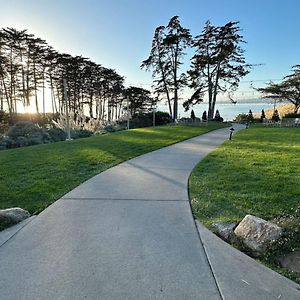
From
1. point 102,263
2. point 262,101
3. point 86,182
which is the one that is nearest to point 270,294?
point 102,263

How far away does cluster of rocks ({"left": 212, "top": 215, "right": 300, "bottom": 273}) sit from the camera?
2.50m

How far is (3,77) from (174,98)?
Answer: 17864 millimetres

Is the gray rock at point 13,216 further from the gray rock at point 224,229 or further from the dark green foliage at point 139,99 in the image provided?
the dark green foliage at point 139,99

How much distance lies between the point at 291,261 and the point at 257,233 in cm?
40

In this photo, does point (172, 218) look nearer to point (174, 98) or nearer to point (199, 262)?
point (199, 262)

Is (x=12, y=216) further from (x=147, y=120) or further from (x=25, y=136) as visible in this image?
(x=147, y=120)

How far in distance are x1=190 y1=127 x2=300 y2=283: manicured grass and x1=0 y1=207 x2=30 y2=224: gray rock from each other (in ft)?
6.96

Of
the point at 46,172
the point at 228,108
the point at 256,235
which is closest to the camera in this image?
the point at 256,235

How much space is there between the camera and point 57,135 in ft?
52.0

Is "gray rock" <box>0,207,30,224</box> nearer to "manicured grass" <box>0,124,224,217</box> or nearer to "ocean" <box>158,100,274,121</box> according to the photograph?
"manicured grass" <box>0,124,224,217</box>

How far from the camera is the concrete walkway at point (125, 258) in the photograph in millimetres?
2053

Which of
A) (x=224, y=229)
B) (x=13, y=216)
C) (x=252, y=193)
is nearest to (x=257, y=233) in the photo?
(x=224, y=229)

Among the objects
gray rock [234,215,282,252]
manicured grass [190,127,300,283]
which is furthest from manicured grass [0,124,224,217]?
gray rock [234,215,282,252]

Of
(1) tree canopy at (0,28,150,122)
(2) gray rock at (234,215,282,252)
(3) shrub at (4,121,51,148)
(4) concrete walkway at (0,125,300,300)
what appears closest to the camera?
(4) concrete walkway at (0,125,300,300)
